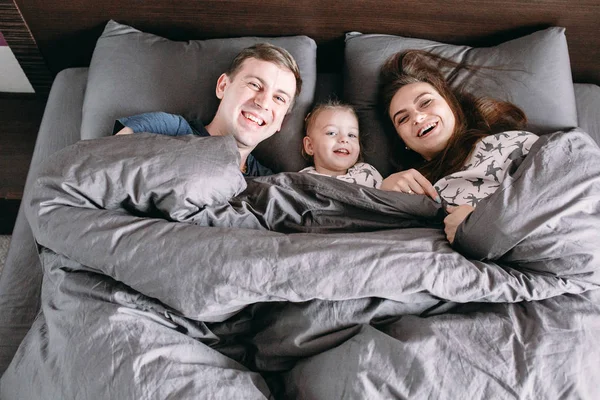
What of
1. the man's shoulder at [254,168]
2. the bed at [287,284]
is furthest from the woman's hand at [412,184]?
the man's shoulder at [254,168]

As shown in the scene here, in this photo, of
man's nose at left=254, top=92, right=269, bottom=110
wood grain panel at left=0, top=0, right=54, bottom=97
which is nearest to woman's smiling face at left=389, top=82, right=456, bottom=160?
man's nose at left=254, top=92, right=269, bottom=110

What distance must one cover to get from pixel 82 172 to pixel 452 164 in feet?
2.89

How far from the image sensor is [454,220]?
1075 millimetres

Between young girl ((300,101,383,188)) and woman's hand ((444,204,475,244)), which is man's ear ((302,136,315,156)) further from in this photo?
woman's hand ((444,204,475,244))

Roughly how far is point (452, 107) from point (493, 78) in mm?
157

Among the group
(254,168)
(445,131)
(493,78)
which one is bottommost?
(254,168)

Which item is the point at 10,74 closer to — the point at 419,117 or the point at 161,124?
the point at 161,124

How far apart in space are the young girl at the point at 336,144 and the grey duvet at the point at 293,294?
0.40 meters

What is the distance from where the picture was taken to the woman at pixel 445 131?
127cm

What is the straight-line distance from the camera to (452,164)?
1344 mm

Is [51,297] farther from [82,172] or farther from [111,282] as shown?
[82,172]

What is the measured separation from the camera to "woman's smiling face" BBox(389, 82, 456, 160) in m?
1.36

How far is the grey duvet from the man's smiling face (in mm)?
313

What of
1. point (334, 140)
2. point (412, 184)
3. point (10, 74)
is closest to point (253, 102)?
point (334, 140)
